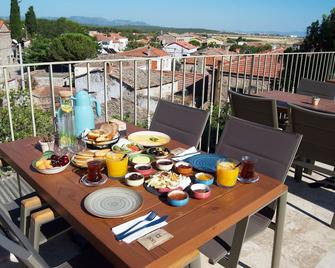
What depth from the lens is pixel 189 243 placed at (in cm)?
110

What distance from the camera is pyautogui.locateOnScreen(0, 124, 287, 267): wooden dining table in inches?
41.2

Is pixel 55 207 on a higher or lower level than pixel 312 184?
higher

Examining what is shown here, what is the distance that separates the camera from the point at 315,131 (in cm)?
258

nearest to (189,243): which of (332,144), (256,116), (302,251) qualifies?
(302,251)

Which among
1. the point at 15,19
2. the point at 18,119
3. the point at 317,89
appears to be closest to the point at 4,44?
the point at 15,19

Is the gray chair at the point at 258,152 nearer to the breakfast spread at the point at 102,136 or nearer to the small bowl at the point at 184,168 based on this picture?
the small bowl at the point at 184,168

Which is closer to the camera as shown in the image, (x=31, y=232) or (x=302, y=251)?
(x=31, y=232)

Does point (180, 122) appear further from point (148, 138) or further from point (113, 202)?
point (113, 202)

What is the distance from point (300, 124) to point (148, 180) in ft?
5.57

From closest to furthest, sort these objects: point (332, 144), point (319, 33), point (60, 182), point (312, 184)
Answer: point (60, 182)
point (332, 144)
point (312, 184)
point (319, 33)

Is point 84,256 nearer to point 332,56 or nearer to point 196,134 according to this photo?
point 196,134

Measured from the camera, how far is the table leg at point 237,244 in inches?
56.9

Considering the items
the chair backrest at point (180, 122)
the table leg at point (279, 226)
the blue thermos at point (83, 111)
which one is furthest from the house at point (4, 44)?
the table leg at point (279, 226)

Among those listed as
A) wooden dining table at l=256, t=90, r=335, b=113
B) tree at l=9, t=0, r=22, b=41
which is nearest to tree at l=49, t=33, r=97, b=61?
tree at l=9, t=0, r=22, b=41
